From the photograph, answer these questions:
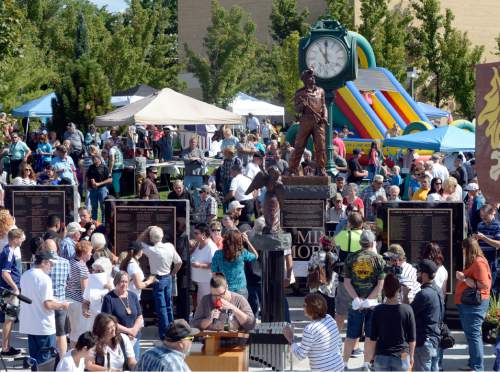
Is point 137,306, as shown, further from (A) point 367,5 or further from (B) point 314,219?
(A) point 367,5

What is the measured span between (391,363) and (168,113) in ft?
48.1

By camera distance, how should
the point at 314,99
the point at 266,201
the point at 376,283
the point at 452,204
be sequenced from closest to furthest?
the point at 376,283 → the point at 266,201 → the point at 452,204 → the point at 314,99

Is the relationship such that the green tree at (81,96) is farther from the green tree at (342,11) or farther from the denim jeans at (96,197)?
the green tree at (342,11)

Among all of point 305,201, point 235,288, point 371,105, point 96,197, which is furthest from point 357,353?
point 371,105

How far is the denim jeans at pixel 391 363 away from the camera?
9.94 metres

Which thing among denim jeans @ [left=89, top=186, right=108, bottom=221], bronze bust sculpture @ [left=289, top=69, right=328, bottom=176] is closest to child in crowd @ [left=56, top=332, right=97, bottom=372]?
bronze bust sculpture @ [left=289, top=69, right=328, bottom=176]

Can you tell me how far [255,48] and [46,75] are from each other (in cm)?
1174

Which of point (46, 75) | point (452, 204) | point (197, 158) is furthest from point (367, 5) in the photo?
point (452, 204)

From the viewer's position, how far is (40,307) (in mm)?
11719

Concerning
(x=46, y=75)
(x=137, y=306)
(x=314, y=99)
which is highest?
(x=46, y=75)

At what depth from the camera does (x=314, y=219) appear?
1716 centimetres

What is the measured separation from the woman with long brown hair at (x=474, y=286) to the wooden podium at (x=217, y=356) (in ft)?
9.27

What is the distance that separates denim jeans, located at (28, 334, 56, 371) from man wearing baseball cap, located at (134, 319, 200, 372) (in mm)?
3588

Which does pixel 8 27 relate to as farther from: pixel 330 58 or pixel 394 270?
pixel 394 270
